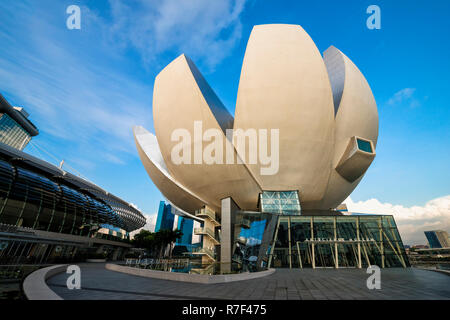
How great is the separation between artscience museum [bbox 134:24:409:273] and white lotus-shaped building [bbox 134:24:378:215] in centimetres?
10

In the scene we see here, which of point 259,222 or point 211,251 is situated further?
point 211,251

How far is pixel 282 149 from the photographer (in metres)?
21.5

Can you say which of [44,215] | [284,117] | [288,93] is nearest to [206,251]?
[284,117]

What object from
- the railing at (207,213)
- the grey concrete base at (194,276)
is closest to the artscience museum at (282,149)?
the railing at (207,213)

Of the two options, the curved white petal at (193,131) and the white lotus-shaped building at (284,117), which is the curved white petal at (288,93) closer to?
the white lotus-shaped building at (284,117)

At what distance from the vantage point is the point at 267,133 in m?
21.0

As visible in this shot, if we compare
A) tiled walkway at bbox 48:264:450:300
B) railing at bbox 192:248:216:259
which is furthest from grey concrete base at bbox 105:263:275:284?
railing at bbox 192:248:216:259

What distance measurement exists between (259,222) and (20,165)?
25286 millimetres

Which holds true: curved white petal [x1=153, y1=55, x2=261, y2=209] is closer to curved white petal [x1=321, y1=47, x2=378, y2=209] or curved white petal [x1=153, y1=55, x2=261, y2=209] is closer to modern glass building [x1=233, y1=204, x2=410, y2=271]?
modern glass building [x1=233, y1=204, x2=410, y2=271]

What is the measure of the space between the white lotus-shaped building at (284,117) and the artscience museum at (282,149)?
0.10 meters

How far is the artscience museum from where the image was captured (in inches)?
736
